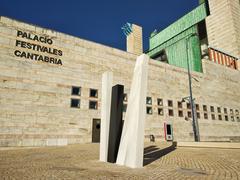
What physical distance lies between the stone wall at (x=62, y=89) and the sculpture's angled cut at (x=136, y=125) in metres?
10.6

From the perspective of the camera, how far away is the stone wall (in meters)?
15.3

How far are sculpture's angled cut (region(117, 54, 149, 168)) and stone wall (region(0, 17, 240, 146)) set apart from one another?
10.6m

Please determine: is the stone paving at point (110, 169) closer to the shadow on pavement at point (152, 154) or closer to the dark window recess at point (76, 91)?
the shadow on pavement at point (152, 154)

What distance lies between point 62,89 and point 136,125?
12.6 metres

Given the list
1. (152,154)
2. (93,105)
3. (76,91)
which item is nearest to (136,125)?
(152,154)

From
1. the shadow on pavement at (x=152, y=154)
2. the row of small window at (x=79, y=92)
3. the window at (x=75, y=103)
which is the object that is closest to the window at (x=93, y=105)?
the row of small window at (x=79, y=92)

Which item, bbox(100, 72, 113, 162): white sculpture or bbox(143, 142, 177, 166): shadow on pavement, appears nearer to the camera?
bbox(100, 72, 113, 162): white sculpture

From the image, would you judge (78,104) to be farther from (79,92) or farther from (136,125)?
(136,125)

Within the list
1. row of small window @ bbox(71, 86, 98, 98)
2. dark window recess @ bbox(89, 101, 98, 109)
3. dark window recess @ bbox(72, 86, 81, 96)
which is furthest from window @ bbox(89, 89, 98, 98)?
dark window recess @ bbox(72, 86, 81, 96)

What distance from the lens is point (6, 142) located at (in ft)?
46.6

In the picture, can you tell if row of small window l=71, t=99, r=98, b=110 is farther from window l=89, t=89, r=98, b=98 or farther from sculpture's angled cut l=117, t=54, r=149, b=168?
sculpture's angled cut l=117, t=54, r=149, b=168

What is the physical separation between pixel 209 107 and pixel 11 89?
26.7 meters

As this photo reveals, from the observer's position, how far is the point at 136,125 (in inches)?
271

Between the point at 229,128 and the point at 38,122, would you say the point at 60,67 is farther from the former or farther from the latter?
the point at 229,128
